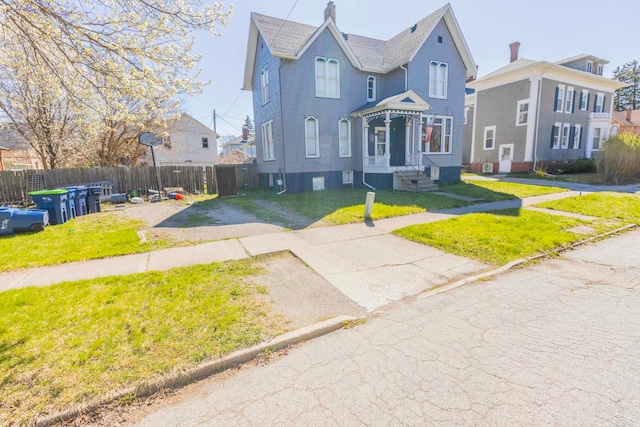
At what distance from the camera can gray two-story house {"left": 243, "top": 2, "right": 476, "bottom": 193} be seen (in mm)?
15266

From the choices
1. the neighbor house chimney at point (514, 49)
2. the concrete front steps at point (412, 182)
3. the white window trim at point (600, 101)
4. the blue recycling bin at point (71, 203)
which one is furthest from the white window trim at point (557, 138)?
the blue recycling bin at point (71, 203)

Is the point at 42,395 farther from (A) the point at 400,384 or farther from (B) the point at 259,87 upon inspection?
(B) the point at 259,87

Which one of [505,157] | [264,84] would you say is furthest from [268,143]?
[505,157]

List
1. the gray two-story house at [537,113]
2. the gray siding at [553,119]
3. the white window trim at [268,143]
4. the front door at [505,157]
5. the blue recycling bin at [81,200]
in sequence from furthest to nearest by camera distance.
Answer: the front door at [505,157]
the gray siding at [553,119]
the gray two-story house at [537,113]
the white window trim at [268,143]
the blue recycling bin at [81,200]

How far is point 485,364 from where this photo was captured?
2877 millimetres

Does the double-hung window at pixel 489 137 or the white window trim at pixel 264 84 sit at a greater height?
the white window trim at pixel 264 84

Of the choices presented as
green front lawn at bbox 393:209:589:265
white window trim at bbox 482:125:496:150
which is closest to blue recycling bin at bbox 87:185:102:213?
green front lawn at bbox 393:209:589:265

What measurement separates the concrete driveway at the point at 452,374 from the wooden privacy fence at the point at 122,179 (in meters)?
14.2

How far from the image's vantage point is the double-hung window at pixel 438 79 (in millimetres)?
17325

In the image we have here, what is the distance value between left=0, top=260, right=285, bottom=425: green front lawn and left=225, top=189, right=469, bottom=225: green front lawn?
17.5ft

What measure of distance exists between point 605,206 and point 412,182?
7392mm

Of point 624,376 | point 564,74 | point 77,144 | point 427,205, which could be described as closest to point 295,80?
point 427,205

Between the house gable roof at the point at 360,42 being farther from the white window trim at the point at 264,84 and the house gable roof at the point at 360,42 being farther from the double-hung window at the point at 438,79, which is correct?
the white window trim at the point at 264,84

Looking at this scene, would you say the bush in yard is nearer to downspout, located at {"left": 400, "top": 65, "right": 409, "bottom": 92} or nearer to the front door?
the front door
